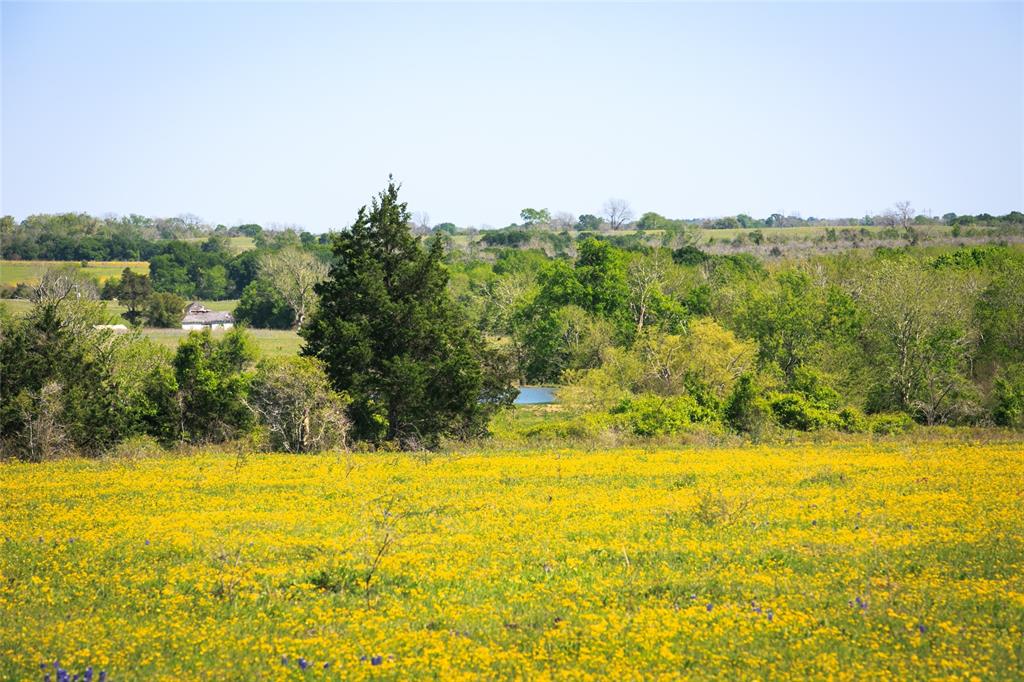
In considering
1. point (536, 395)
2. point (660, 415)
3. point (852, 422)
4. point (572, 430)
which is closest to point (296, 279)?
point (536, 395)

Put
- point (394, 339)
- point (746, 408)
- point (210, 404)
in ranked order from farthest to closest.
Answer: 1. point (746, 408)
2. point (394, 339)
3. point (210, 404)

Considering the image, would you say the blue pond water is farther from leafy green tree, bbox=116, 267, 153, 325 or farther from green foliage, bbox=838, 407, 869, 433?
leafy green tree, bbox=116, 267, 153, 325

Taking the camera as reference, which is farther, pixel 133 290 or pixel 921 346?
pixel 133 290

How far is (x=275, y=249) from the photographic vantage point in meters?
173

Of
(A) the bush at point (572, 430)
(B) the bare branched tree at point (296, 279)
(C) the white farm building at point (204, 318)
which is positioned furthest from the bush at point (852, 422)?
(C) the white farm building at point (204, 318)

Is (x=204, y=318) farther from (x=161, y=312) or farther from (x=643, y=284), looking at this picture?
(x=643, y=284)

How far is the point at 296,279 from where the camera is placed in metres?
129

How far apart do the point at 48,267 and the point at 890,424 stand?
5357 inches

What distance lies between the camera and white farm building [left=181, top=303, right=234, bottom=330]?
129625mm

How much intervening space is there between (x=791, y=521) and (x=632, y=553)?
4805mm

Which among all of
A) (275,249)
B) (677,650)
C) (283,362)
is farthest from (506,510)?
(275,249)

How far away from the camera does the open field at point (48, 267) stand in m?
132

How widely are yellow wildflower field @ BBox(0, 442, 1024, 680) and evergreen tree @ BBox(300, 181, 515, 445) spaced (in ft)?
42.1

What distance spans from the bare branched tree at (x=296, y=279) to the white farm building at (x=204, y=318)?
8750mm
